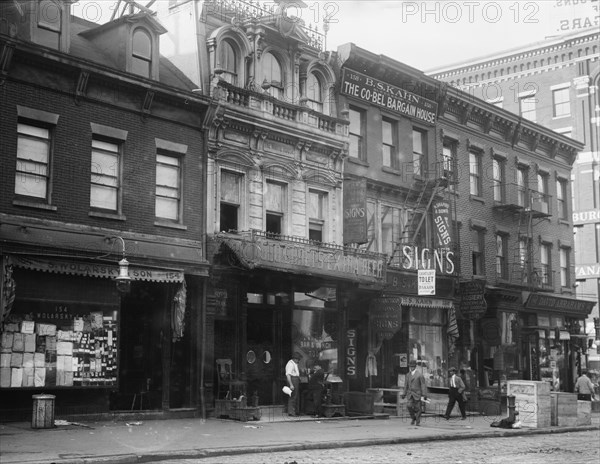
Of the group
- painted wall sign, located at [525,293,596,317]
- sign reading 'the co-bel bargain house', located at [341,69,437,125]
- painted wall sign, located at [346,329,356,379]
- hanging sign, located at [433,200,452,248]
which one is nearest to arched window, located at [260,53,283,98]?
sign reading 'the co-bel bargain house', located at [341,69,437,125]

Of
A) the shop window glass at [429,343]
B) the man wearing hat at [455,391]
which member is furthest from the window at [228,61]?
the shop window glass at [429,343]

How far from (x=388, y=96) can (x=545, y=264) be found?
558 inches

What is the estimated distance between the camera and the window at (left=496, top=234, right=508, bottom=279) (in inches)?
1526

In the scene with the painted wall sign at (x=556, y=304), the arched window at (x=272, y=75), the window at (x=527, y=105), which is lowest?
the painted wall sign at (x=556, y=304)

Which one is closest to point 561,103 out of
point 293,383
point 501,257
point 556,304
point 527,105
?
point 527,105

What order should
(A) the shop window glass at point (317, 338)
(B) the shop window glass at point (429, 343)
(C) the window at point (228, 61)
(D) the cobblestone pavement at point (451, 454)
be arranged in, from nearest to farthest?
(D) the cobblestone pavement at point (451, 454) → (C) the window at point (228, 61) → (A) the shop window glass at point (317, 338) → (B) the shop window glass at point (429, 343)

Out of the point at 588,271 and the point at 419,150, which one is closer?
the point at 419,150

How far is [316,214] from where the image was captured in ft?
95.7

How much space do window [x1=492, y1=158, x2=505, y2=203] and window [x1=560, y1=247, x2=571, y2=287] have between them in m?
6.57

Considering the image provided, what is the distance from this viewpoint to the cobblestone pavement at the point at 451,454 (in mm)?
15625

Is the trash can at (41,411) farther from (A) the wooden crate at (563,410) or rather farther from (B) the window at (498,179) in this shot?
(B) the window at (498,179)

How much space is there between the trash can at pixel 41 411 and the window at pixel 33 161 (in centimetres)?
518

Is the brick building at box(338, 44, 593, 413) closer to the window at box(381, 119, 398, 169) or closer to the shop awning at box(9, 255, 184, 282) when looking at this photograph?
the window at box(381, 119, 398, 169)

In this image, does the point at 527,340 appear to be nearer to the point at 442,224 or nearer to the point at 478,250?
the point at 478,250
